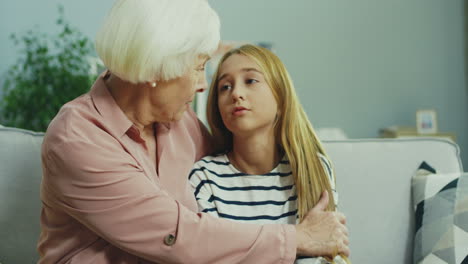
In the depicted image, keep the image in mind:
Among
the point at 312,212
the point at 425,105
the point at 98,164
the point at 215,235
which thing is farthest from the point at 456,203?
the point at 425,105

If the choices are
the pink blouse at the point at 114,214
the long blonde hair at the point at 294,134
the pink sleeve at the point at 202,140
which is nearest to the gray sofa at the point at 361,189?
the long blonde hair at the point at 294,134

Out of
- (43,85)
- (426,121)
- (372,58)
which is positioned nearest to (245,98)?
(43,85)

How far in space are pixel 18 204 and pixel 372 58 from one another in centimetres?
319

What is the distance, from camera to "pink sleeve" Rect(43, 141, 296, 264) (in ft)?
3.11

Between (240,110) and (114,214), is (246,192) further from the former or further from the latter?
(114,214)

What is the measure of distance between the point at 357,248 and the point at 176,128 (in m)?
0.68

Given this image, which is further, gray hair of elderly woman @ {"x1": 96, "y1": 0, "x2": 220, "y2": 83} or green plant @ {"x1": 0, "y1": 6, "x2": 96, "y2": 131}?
green plant @ {"x1": 0, "y1": 6, "x2": 96, "y2": 131}

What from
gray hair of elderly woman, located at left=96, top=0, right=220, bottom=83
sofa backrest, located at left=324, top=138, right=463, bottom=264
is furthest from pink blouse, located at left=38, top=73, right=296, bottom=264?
sofa backrest, located at left=324, top=138, right=463, bottom=264

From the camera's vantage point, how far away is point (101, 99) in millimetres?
1084

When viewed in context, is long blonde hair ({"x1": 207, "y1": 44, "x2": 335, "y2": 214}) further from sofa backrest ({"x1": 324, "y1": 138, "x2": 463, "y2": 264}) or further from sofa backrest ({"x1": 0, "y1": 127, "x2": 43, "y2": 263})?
sofa backrest ({"x1": 0, "y1": 127, "x2": 43, "y2": 263})

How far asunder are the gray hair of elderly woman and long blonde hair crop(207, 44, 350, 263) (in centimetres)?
33

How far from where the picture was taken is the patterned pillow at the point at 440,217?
1258 mm

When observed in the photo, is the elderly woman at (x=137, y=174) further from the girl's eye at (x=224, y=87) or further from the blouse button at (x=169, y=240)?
the girl's eye at (x=224, y=87)

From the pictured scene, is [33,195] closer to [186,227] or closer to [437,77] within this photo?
[186,227]
